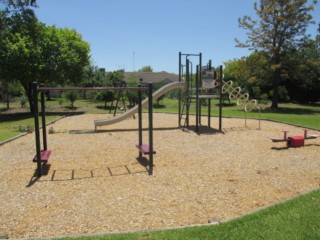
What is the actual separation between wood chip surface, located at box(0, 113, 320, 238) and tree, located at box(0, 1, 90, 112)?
10.5 metres

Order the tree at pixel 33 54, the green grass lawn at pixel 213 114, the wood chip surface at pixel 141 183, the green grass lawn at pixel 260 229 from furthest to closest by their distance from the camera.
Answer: the tree at pixel 33 54, the green grass lawn at pixel 213 114, the wood chip surface at pixel 141 183, the green grass lawn at pixel 260 229

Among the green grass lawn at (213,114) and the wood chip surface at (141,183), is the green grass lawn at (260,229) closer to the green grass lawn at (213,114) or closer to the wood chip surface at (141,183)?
the wood chip surface at (141,183)

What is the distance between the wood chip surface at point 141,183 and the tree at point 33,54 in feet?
34.6

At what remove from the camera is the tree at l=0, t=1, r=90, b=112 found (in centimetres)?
1883

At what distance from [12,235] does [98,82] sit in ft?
109

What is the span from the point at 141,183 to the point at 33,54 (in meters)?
15.9

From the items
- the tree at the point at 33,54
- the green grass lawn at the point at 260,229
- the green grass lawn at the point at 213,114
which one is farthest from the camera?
the tree at the point at 33,54

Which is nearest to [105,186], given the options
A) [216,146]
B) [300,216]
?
[300,216]

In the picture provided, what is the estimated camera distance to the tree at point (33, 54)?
61.8 ft

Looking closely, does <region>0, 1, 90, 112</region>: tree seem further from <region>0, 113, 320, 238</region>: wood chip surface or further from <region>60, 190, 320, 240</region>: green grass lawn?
<region>60, 190, 320, 240</region>: green grass lawn

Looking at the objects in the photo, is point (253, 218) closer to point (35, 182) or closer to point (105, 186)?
point (105, 186)

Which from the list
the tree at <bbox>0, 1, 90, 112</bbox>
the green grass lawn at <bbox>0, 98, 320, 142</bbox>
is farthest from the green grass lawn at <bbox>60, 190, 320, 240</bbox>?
the tree at <bbox>0, 1, 90, 112</bbox>

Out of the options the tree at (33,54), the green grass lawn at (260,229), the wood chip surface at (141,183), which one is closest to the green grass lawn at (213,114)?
the tree at (33,54)

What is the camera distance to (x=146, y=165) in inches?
284
